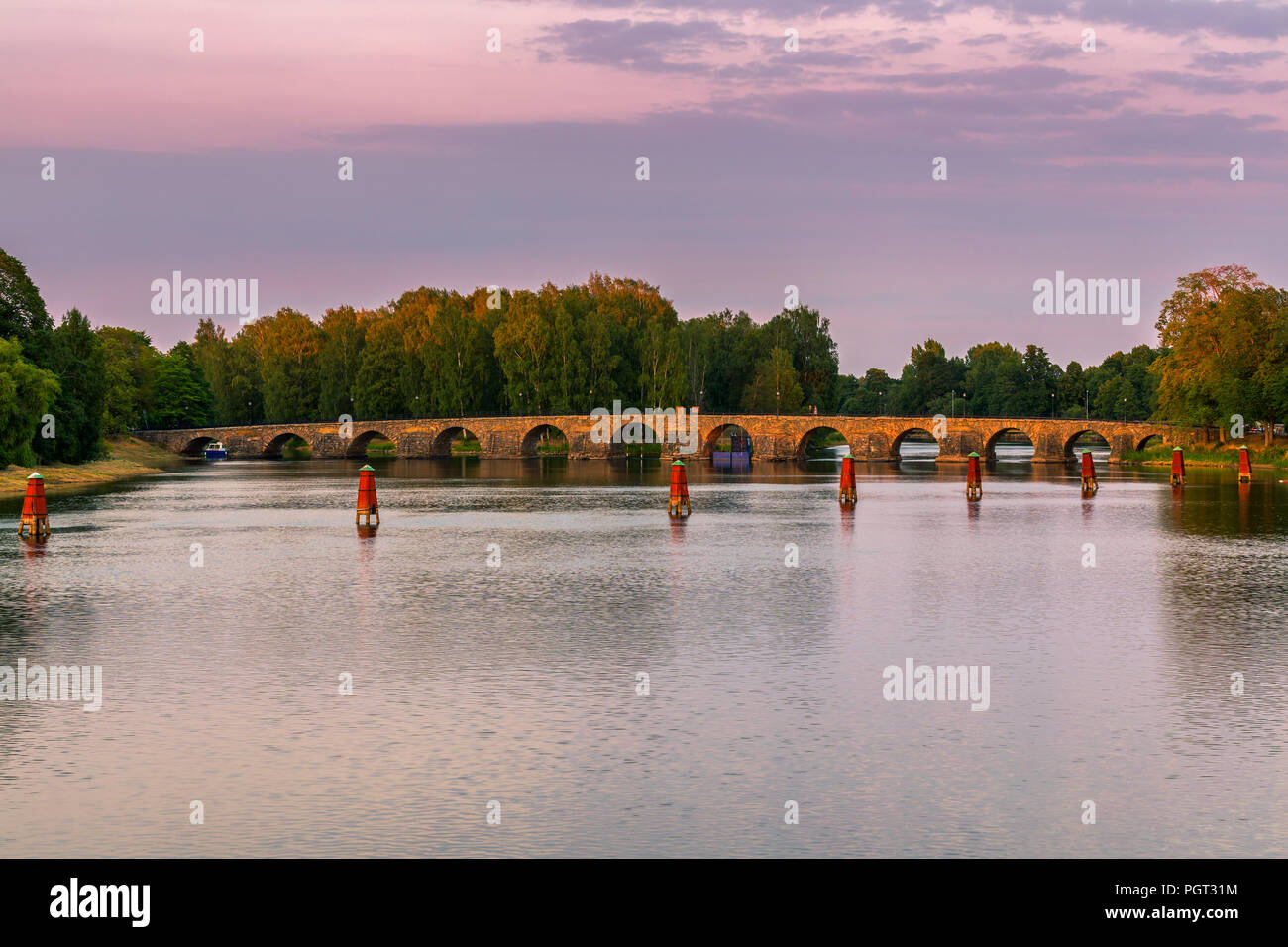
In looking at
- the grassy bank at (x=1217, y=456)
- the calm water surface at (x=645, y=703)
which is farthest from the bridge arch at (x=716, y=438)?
the calm water surface at (x=645, y=703)

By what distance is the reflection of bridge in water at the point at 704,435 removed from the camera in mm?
117312

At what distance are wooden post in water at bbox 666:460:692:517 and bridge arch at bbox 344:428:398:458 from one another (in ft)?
331

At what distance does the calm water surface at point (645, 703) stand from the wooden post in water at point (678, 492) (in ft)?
29.0

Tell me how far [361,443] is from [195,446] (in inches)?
719

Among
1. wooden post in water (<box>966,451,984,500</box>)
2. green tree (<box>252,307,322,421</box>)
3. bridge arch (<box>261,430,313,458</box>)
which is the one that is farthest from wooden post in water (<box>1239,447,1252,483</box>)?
green tree (<box>252,307,322,421</box>)

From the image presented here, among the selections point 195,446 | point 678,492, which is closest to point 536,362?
point 195,446

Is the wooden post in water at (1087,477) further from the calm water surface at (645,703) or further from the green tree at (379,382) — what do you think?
the green tree at (379,382)

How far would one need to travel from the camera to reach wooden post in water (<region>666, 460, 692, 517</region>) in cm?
3984

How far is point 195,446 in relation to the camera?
483 ft

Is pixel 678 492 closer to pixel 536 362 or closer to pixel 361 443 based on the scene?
pixel 536 362

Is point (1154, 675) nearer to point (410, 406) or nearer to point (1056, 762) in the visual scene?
point (1056, 762)
